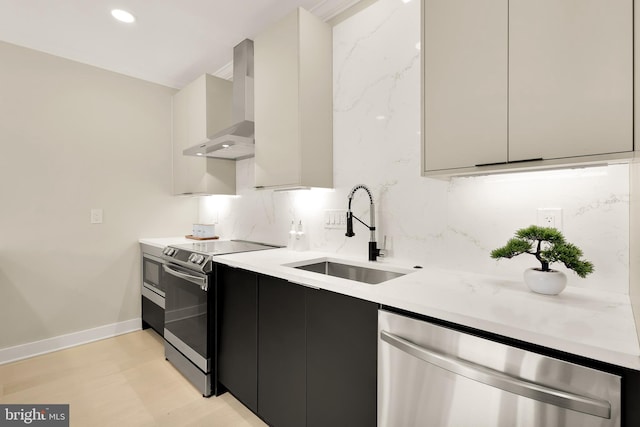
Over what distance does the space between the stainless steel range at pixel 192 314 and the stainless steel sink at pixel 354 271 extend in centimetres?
64

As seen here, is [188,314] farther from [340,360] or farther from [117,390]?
[340,360]

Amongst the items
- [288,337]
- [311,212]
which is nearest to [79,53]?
[311,212]

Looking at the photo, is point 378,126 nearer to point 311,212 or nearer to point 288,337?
point 311,212

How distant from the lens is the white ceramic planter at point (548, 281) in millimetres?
1095

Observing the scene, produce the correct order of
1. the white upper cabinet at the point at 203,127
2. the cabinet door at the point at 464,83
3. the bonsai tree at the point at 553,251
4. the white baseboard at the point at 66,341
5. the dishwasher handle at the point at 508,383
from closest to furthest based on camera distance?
1. the dishwasher handle at the point at 508,383
2. the bonsai tree at the point at 553,251
3. the cabinet door at the point at 464,83
4. the white baseboard at the point at 66,341
5. the white upper cabinet at the point at 203,127

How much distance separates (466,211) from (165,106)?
316 centimetres

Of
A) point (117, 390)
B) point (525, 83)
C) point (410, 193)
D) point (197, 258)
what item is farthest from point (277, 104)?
point (117, 390)

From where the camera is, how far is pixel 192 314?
6.91 feet

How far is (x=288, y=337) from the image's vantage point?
1512 millimetres

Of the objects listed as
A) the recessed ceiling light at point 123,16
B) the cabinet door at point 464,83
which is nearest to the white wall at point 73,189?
the recessed ceiling light at point 123,16

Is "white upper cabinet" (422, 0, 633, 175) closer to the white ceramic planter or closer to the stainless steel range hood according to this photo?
the white ceramic planter

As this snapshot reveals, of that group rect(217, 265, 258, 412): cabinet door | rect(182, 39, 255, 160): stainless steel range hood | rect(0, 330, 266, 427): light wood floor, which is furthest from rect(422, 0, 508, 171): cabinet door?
rect(0, 330, 266, 427): light wood floor

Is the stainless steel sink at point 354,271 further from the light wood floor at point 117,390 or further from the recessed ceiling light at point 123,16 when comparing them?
the recessed ceiling light at point 123,16

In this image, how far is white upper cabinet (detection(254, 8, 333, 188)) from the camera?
1.93 m
